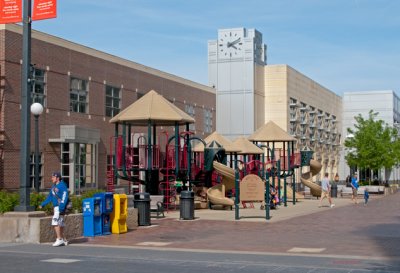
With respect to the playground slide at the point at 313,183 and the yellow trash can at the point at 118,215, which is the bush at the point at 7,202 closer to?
the yellow trash can at the point at 118,215

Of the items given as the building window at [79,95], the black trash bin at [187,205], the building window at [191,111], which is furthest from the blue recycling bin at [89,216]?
the building window at [191,111]

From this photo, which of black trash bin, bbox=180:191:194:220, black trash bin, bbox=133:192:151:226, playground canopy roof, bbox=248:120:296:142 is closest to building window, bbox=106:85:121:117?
playground canopy roof, bbox=248:120:296:142

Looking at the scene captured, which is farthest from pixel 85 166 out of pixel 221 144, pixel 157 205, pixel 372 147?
pixel 372 147

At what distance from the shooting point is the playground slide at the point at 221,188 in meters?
29.0

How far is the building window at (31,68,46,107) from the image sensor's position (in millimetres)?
31797

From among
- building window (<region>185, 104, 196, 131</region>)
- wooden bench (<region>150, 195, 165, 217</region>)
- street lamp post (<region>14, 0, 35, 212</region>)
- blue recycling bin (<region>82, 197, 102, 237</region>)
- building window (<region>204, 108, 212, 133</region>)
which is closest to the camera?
street lamp post (<region>14, 0, 35, 212</region>)

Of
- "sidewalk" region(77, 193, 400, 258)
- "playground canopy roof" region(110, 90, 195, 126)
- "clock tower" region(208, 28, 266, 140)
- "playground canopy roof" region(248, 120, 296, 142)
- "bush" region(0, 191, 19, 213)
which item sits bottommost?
"sidewalk" region(77, 193, 400, 258)

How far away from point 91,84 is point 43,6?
20.6 meters

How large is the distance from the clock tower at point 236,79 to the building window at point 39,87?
28.2 m

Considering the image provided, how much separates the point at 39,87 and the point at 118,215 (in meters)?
15.6

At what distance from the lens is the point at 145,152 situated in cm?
2889

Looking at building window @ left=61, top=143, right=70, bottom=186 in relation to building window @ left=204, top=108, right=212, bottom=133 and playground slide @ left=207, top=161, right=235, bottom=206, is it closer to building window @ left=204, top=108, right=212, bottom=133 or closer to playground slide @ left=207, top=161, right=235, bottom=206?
playground slide @ left=207, top=161, right=235, bottom=206

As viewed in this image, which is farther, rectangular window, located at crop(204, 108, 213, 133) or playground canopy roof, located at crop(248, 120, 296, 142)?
rectangular window, located at crop(204, 108, 213, 133)

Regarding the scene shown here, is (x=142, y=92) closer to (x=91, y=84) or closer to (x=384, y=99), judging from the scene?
(x=91, y=84)
